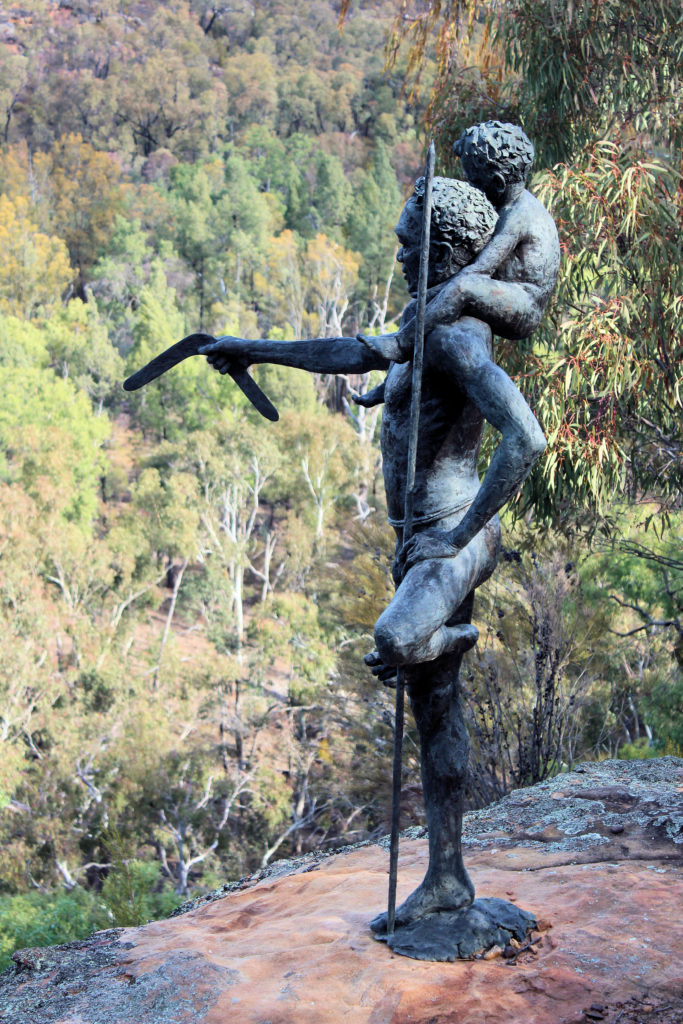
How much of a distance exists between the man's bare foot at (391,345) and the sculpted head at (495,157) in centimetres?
51

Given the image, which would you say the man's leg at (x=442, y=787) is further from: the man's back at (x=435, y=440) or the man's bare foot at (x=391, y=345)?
the man's bare foot at (x=391, y=345)

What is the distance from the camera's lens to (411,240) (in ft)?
10.6

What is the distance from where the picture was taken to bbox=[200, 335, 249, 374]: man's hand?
3586 mm

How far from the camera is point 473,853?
14.7 feet

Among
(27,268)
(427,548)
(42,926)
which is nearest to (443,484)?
(427,548)

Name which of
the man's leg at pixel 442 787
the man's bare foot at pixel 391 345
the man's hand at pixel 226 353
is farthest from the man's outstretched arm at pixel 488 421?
the man's hand at pixel 226 353

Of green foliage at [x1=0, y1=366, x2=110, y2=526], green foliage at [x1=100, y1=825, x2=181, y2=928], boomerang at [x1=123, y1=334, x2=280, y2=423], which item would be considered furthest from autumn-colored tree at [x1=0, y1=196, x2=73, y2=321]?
boomerang at [x1=123, y1=334, x2=280, y2=423]

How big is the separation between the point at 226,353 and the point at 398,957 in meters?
1.96

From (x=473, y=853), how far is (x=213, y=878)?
14.1m

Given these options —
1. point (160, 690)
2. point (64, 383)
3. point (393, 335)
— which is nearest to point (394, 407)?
point (393, 335)

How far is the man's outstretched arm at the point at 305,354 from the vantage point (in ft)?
11.0

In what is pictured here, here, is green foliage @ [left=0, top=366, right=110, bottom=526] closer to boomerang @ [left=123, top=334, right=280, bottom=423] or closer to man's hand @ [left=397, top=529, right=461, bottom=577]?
boomerang @ [left=123, top=334, right=280, bottom=423]

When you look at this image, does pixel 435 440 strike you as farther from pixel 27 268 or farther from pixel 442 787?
pixel 27 268

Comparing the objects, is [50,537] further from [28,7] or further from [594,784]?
[28,7]
